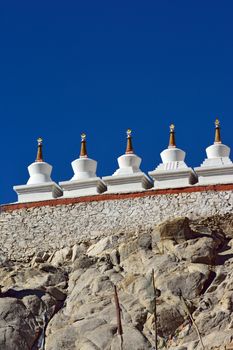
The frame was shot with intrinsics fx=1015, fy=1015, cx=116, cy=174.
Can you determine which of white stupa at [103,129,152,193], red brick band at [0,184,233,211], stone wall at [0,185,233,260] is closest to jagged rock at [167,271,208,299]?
stone wall at [0,185,233,260]

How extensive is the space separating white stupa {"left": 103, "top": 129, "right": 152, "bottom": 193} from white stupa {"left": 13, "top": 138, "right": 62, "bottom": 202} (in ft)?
4.78

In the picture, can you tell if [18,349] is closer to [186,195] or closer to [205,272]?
[205,272]

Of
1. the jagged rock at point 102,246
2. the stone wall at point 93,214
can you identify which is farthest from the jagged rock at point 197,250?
the jagged rock at point 102,246

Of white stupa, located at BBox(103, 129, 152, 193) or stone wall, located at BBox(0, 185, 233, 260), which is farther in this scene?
white stupa, located at BBox(103, 129, 152, 193)

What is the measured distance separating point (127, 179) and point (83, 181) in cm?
117

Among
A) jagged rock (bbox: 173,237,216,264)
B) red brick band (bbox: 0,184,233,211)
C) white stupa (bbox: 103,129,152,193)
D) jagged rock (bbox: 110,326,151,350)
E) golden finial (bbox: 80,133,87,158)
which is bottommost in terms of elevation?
jagged rock (bbox: 110,326,151,350)

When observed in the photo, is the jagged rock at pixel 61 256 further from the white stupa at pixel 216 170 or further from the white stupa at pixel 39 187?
the white stupa at pixel 216 170

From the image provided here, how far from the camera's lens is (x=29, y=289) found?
22.4m

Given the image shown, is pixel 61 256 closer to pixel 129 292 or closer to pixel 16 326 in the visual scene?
pixel 129 292

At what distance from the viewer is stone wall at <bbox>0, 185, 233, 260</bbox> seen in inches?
953

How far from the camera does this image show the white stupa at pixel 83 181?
25.3m

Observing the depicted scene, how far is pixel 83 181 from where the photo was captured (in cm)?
2541

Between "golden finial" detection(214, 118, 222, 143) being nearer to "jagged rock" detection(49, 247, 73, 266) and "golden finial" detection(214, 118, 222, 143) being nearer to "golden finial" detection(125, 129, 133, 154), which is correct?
"golden finial" detection(125, 129, 133, 154)

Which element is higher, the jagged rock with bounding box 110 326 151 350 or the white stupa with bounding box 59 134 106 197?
the white stupa with bounding box 59 134 106 197
